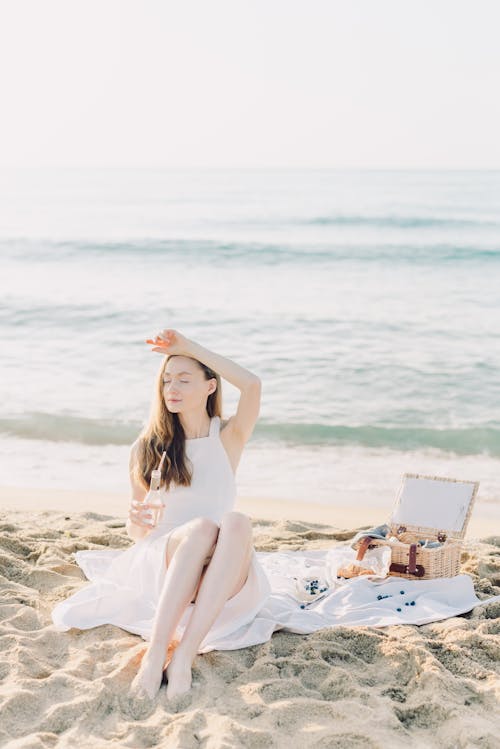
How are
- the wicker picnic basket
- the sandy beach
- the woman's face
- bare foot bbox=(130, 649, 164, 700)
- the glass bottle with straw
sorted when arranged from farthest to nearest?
1. the wicker picnic basket
2. the woman's face
3. the glass bottle with straw
4. bare foot bbox=(130, 649, 164, 700)
5. the sandy beach

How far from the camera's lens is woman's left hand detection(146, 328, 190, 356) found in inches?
182

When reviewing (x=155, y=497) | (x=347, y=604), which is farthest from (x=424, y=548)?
(x=155, y=497)

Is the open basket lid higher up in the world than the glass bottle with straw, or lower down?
lower down

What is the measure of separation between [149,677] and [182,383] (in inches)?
58.4

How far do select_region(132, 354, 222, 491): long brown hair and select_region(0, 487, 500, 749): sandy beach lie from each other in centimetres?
77

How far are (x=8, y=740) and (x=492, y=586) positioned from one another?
113 inches

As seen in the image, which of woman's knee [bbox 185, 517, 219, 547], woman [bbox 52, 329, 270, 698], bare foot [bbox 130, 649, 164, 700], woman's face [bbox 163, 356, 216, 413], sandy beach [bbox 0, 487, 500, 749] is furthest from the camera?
woman's face [bbox 163, 356, 216, 413]

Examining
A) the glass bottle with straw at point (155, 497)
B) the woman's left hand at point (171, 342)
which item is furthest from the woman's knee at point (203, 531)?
the woman's left hand at point (171, 342)

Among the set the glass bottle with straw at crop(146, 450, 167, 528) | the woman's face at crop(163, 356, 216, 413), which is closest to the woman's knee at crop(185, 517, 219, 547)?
the glass bottle with straw at crop(146, 450, 167, 528)

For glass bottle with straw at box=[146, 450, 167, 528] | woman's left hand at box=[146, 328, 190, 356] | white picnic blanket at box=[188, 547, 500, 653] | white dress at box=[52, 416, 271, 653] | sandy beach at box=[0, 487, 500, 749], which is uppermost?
woman's left hand at box=[146, 328, 190, 356]

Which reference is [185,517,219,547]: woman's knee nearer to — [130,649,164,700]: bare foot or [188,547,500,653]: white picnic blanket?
[188,547,500,653]: white picnic blanket

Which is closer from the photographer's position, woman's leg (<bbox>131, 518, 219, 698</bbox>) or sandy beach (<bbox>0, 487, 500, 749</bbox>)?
sandy beach (<bbox>0, 487, 500, 749</bbox>)

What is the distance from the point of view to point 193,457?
4840 millimetres

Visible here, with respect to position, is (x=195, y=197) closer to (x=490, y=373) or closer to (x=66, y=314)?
(x=66, y=314)
